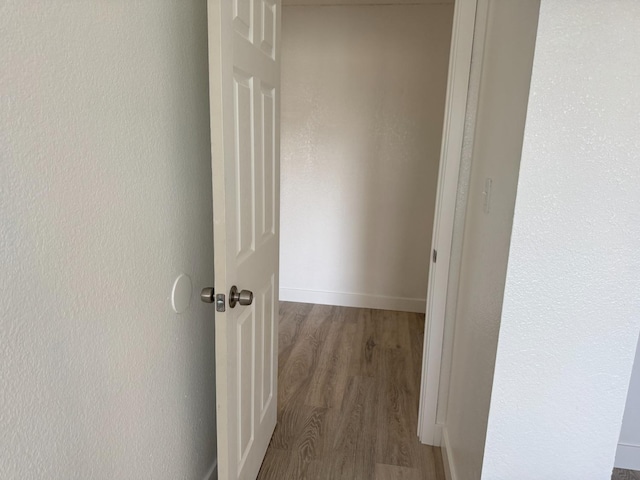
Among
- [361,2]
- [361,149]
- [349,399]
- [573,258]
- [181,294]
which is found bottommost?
[349,399]

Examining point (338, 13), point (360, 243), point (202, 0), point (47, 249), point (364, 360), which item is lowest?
point (364, 360)

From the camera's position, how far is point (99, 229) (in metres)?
0.92

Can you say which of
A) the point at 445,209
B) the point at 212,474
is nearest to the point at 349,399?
the point at 212,474

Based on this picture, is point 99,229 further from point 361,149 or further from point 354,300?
point 354,300

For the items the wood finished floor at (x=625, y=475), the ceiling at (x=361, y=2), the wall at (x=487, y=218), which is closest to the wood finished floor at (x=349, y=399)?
the wall at (x=487, y=218)

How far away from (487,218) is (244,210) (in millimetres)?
757

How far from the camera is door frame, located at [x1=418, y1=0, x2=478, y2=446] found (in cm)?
167

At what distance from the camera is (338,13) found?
10.3 ft

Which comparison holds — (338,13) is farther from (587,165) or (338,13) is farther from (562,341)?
(562,341)

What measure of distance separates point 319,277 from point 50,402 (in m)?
2.84

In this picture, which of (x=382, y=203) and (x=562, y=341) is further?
(x=382, y=203)

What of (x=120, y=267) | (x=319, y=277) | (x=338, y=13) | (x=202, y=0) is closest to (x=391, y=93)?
(x=338, y=13)

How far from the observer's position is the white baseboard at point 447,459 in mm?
1712

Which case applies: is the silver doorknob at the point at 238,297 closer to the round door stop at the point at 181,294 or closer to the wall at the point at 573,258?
the round door stop at the point at 181,294
